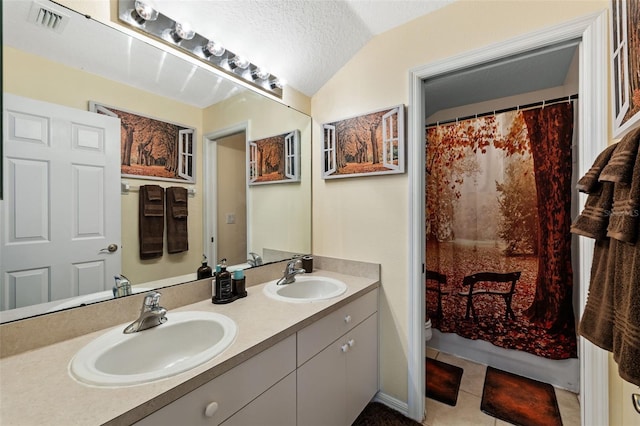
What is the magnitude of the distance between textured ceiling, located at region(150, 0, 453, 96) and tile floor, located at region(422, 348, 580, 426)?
2.27 metres

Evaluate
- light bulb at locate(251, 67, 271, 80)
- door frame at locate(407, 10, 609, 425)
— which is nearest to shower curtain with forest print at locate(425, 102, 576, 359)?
door frame at locate(407, 10, 609, 425)

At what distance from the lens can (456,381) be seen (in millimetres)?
1875

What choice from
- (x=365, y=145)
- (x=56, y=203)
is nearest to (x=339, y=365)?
(x=365, y=145)

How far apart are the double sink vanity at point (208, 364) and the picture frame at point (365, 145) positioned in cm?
72

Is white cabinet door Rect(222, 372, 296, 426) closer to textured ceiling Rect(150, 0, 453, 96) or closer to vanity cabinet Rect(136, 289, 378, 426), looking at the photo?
vanity cabinet Rect(136, 289, 378, 426)

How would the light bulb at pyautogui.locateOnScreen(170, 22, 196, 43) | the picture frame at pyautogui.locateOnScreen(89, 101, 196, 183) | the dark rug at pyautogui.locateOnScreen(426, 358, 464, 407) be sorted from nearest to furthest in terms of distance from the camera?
the picture frame at pyautogui.locateOnScreen(89, 101, 196, 183) → the light bulb at pyautogui.locateOnScreen(170, 22, 196, 43) → the dark rug at pyautogui.locateOnScreen(426, 358, 464, 407)

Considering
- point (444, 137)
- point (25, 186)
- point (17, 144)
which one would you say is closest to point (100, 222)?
point (25, 186)

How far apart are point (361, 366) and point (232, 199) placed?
3.97 ft

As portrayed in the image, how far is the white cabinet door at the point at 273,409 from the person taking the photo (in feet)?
2.85

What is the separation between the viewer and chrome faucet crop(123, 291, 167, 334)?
3.18 feet

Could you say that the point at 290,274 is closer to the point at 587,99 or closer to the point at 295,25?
the point at 295,25

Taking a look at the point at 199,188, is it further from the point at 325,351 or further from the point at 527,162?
the point at 527,162

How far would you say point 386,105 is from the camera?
162cm

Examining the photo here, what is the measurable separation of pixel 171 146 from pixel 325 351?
1207 millimetres
